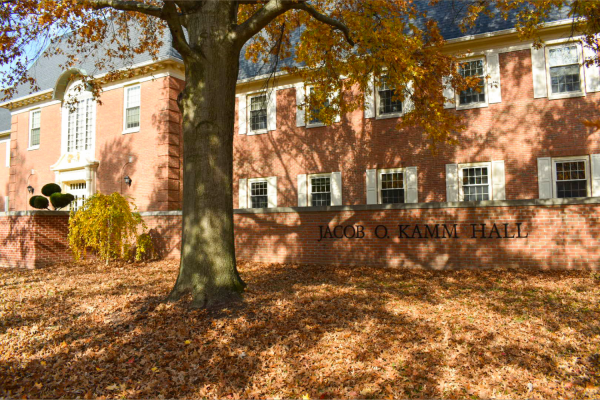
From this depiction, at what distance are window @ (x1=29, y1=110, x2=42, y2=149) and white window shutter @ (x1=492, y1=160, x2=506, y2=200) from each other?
2125cm

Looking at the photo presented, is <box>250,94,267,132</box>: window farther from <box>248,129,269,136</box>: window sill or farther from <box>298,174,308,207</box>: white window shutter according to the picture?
<box>298,174,308,207</box>: white window shutter

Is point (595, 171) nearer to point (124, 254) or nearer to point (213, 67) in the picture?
point (213, 67)

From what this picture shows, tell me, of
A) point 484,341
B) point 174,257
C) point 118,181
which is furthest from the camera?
point 118,181

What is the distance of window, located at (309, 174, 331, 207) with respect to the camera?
52.5ft

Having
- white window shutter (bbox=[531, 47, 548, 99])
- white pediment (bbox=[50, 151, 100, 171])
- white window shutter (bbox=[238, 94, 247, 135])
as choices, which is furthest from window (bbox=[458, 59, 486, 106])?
white pediment (bbox=[50, 151, 100, 171])

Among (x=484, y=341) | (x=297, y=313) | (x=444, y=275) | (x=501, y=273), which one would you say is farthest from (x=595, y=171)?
(x=297, y=313)

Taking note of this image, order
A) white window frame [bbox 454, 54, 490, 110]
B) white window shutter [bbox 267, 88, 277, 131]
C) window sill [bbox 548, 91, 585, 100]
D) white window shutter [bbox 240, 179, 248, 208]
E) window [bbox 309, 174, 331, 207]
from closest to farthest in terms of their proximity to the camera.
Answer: window sill [bbox 548, 91, 585, 100] < white window frame [bbox 454, 54, 490, 110] < window [bbox 309, 174, 331, 207] < white window shutter [bbox 267, 88, 277, 131] < white window shutter [bbox 240, 179, 248, 208]

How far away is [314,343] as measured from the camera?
16.8ft

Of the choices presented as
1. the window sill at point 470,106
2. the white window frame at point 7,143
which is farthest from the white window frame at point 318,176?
the white window frame at point 7,143

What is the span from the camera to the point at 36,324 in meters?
6.17

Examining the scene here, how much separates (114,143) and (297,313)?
15.2 metres

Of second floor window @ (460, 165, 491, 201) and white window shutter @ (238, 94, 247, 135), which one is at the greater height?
white window shutter @ (238, 94, 247, 135)

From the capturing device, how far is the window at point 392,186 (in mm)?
14789

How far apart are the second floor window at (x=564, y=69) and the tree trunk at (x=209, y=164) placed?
432 inches
